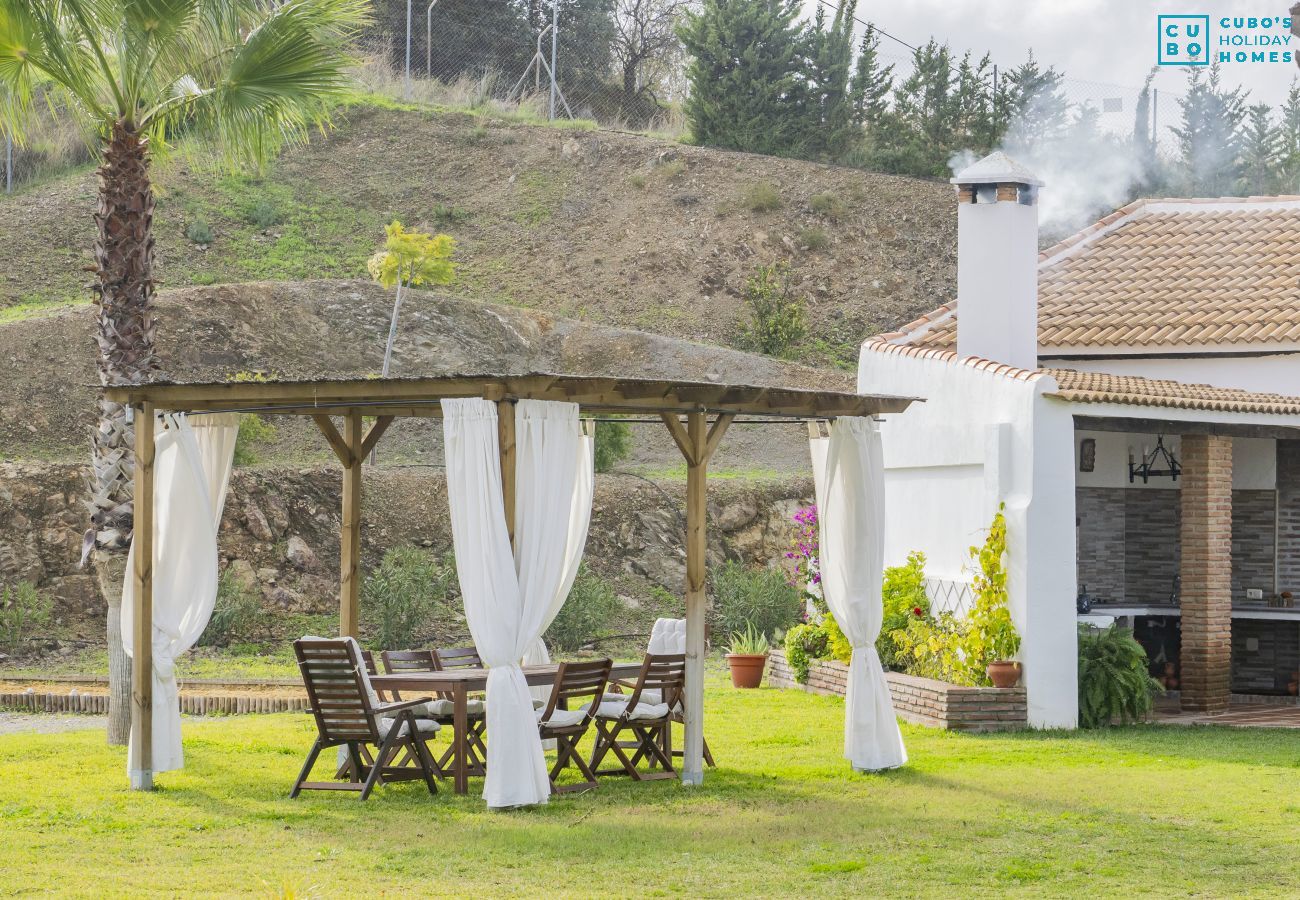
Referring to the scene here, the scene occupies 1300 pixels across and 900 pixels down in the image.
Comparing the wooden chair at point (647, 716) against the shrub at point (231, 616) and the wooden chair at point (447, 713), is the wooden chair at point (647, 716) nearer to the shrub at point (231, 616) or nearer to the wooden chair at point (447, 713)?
the wooden chair at point (447, 713)

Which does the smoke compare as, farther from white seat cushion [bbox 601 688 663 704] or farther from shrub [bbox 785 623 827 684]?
white seat cushion [bbox 601 688 663 704]

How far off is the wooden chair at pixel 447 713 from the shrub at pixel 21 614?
8155 mm

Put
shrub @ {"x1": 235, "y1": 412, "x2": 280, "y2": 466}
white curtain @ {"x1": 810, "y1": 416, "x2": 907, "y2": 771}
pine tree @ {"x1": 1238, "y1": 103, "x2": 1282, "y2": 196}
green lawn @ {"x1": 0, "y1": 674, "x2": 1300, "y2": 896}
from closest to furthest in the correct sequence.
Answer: green lawn @ {"x1": 0, "y1": 674, "x2": 1300, "y2": 896}, white curtain @ {"x1": 810, "y1": 416, "x2": 907, "y2": 771}, shrub @ {"x1": 235, "y1": 412, "x2": 280, "y2": 466}, pine tree @ {"x1": 1238, "y1": 103, "x2": 1282, "y2": 196}

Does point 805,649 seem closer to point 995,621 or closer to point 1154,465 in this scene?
point 995,621

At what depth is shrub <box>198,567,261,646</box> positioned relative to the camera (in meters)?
18.3

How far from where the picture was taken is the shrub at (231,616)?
18328mm

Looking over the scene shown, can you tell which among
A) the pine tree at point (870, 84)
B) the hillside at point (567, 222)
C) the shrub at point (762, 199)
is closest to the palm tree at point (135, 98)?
the hillside at point (567, 222)

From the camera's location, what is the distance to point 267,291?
1084 inches

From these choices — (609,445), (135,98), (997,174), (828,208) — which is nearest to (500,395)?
(135,98)

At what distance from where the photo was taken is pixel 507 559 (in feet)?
29.1

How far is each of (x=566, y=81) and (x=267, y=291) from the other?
18.3 meters

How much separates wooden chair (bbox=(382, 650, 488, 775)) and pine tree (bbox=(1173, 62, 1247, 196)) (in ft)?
109

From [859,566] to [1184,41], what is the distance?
3296 centimetres

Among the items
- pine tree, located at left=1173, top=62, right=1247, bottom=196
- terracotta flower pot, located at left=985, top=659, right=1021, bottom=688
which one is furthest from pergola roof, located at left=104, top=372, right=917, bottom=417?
pine tree, located at left=1173, top=62, right=1247, bottom=196
